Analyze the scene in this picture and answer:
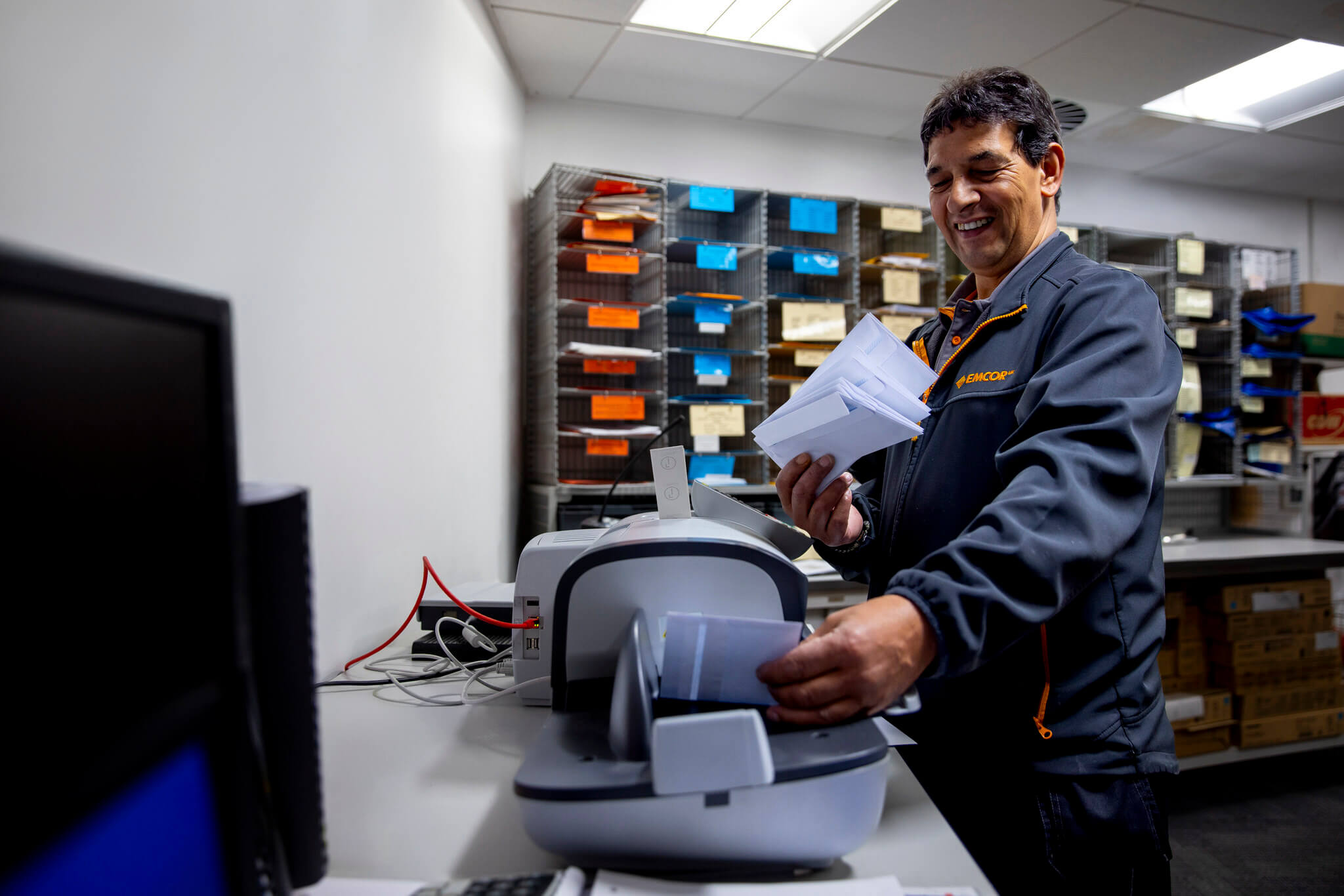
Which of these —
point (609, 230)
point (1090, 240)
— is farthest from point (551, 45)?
point (1090, 240)

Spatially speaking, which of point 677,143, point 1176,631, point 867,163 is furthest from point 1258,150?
point 677,143

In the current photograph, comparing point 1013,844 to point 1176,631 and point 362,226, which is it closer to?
point 362,226

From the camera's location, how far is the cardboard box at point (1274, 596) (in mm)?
2586

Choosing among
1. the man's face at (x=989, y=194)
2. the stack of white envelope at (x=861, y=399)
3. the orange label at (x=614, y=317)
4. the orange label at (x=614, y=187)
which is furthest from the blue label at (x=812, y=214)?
the stack of white envelope at (x=861, y=399)

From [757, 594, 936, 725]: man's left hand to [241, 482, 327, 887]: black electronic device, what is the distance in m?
0.35

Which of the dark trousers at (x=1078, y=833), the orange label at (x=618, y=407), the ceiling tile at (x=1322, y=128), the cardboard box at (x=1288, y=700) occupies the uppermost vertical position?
the ceiling tile at (x=1322, y=128)

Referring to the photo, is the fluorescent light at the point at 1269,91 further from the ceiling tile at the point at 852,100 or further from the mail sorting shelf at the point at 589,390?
the mail sorting shelf at the point at 589,390

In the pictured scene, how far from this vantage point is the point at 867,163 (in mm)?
3791

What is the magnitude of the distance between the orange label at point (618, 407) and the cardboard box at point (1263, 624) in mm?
2184

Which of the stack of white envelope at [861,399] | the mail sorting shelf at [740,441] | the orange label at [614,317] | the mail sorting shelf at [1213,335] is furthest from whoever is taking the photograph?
the mail sorting shelf at [1213,335]

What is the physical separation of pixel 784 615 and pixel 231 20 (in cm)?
96

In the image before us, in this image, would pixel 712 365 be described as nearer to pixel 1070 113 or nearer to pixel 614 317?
pixel 614 317

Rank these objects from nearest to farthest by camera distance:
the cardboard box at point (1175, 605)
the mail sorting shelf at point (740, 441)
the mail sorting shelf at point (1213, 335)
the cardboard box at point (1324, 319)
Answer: the cardboard box at point (1175, 605) → the mail sorting shelf at point (740, 441) → the mail sorting shelf at point (1213, 335) → the cardboard box at point (1324, 319)

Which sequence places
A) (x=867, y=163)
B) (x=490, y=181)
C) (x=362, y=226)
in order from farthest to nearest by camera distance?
(x=867, y=163) < (x=490, y=181) < (x=362, y=226)
